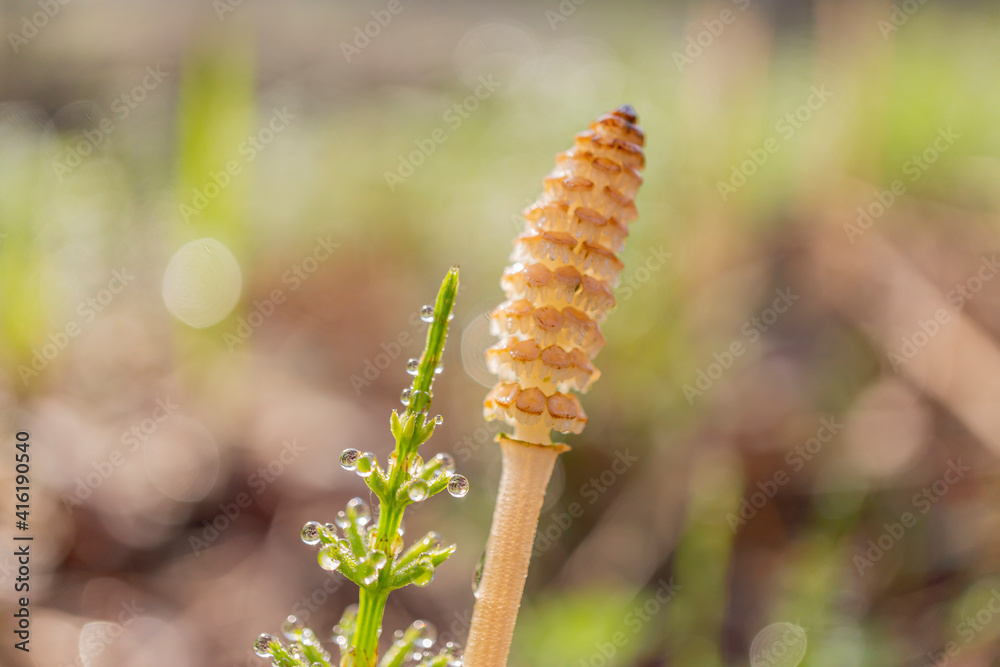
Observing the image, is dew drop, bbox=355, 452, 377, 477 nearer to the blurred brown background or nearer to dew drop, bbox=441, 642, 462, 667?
dew drop, bbox=441, 642, 462, 667

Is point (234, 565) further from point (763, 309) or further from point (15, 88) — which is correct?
point (15, 88)

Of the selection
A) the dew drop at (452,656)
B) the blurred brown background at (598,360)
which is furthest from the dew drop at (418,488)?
the blurred brown background at (598,360)

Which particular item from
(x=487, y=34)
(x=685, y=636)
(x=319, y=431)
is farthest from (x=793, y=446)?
(x=487, y=34)

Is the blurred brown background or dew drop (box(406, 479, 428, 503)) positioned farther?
the blurred brown background

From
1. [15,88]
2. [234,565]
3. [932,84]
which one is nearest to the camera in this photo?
[234,565]

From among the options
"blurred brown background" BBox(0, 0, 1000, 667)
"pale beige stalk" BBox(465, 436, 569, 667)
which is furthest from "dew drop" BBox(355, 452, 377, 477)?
"blurred brown background" BBox(0, 0, 1000, 667)

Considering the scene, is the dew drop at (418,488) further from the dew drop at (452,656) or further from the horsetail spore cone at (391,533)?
the dew drop at (452,656)

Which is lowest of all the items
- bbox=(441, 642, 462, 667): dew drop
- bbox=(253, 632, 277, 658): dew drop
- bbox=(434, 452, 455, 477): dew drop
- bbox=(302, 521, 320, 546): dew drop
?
bbox=(253, 632, 277, 658): dew drop
